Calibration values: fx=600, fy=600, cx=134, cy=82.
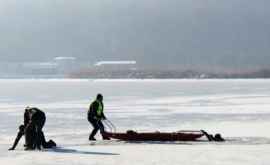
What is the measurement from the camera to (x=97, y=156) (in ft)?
39.2

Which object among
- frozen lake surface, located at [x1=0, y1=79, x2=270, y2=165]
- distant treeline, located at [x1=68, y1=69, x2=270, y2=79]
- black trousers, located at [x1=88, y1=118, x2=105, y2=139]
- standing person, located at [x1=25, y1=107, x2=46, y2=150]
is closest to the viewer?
frozen lake surface, located at [x1=0, y1=79, x2=270, y2=165]

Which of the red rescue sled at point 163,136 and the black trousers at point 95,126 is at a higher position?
the black trousers at point 95,126

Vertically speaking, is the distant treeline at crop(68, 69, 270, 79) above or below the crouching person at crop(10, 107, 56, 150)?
above

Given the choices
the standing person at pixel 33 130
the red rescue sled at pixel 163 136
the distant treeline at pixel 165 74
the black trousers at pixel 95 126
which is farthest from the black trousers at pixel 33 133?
the distant treeline at pixel 165 74

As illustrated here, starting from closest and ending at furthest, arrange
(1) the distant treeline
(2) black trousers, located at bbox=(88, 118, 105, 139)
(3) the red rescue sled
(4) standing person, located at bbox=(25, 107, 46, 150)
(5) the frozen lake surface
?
(5) the frozen lake surface
(4) standing person, located at bbox=(25, 107, 46, 150)
(3) the red rescue sled
(2) black trousers, located at bbox=(88, 118, 105, 139)
(1) the distant treeline

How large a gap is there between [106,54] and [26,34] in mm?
29352

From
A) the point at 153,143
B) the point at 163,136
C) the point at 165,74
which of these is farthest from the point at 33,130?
the point at 165,74

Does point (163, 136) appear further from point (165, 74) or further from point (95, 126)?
point (165, 74)

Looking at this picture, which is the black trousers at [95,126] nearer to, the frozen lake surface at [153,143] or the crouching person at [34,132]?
the frozen lake surface at [153,143]

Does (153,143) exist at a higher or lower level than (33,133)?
lower

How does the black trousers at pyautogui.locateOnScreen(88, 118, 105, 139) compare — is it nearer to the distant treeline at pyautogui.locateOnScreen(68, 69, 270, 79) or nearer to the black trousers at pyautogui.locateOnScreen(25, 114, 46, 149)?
the black trousers at pyautogui.locateOnScreen(25, 114, 46, 149)

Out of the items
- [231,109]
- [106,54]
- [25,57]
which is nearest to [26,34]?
[25,57]

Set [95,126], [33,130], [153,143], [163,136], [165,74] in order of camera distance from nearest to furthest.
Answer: [33,130] → [153,143] → [163,136] → [95,126] → [165,74]

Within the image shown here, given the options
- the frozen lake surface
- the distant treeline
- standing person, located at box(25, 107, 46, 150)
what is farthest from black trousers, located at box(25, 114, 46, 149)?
the distant treeline
